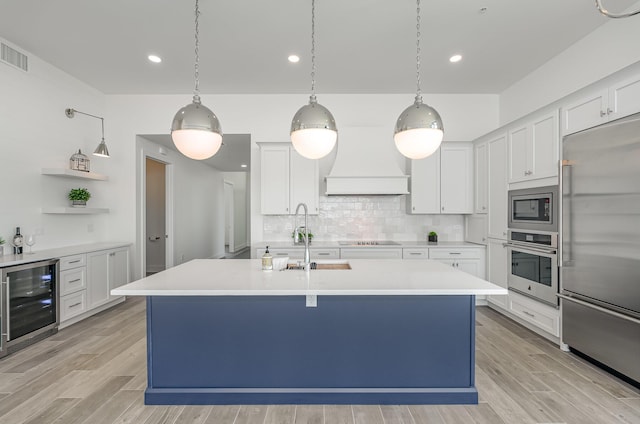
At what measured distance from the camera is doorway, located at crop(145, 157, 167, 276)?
6.91 meters

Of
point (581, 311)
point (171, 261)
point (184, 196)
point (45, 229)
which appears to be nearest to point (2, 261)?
point (45, 229)

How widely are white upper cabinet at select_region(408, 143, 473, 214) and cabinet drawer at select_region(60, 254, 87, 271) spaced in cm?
425

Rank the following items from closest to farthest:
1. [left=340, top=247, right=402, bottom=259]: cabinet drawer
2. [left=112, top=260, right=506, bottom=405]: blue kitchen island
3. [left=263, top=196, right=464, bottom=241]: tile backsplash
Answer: [left=112, top=260, right=506, bottom=405]: blue kitchen island < [left=340, top=247, right=402, bottom=259]: cabinet drawer < [left=263, top=196, right=464, bottom=241]: tile backsplash

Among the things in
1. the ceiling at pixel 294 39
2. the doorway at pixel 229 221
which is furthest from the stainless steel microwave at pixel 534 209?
the doorway at pixel 229 221

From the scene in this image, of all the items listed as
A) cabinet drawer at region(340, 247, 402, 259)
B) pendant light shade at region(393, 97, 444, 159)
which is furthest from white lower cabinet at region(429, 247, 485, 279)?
pendant light shade at region(393, 97, 444, 159)

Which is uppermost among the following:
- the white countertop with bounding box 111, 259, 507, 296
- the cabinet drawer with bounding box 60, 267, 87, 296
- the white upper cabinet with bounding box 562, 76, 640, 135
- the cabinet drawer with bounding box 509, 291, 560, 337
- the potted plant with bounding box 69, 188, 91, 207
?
the white upper cabinet with bounding box 562, 76, 640, 135

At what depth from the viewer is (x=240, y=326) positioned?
7.05 feet

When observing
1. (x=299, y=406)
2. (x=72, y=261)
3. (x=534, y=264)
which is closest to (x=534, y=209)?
(x=534, y=264)

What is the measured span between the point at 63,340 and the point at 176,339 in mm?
2067

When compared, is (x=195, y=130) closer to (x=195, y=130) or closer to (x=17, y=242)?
(x=195, y=130)

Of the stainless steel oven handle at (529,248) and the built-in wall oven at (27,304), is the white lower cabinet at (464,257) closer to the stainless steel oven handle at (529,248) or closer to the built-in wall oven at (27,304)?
the stainless steel oven handle at (529,248)

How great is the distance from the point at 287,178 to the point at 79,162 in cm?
267

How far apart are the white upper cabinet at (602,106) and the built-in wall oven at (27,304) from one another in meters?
5.25

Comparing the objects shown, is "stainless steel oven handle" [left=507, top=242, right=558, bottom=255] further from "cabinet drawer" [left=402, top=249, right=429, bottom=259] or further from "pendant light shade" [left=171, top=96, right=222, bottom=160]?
"pendant light shade" [left=171, top=96, right=222, bottom=160]
